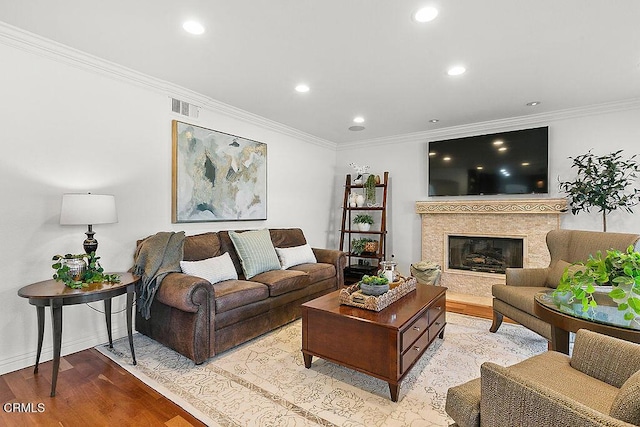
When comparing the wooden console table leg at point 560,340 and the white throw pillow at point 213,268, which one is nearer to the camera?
the wooden console table leg at point 560,340

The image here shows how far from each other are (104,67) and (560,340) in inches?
164

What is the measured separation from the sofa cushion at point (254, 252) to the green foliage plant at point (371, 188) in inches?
84.7

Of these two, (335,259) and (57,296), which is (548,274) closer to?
(335,259)

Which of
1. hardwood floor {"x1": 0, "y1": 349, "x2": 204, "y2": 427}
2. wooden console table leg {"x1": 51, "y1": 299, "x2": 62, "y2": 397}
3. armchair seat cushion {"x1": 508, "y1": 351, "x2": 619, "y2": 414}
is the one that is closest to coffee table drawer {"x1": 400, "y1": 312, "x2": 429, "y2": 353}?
armchair seat cushion {"x1": 508, "y1": 351, "x2": 619, "y2": 414}

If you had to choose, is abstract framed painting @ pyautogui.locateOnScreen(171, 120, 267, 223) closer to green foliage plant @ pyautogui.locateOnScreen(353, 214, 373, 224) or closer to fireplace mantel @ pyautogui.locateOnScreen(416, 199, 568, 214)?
green foliage plant @ pyautogui.locateOnScreen(353, 214, 373, 224)

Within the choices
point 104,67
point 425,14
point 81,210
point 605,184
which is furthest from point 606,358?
point 104,67

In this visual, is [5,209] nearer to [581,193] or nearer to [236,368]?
[236,368]

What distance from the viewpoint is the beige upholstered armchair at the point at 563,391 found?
86cm

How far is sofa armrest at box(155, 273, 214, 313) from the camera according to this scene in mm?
2381

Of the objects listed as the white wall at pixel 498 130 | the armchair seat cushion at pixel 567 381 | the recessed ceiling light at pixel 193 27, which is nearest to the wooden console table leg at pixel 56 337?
the recessed ceiling light at pixel 193 27

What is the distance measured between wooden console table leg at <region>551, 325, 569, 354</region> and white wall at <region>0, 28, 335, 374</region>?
3.37 m

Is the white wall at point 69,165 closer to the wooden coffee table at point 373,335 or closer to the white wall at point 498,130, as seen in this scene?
the wooden coffee table at point 373,335

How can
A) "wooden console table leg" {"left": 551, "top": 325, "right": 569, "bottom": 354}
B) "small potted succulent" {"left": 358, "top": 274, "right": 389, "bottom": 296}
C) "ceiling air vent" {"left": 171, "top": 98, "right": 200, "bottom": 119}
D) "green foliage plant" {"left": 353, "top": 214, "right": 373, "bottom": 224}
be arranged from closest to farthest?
1. "wooden console table leg" {"left": 551, "top": 325, "right": 569, "bottom": 354}
2. "small potted succulent" {"left": 358, "top": 274, "right": 389, "bottom": 296}
3. "ceiling air vent" {"left": 171, "top": 98, "right": 200, "bottom": 119}
4. "green foliage plant" {"left": 353, "top": 214, "right": 373, "bottom": 224}

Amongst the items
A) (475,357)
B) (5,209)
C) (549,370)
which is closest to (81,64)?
(5,209)
